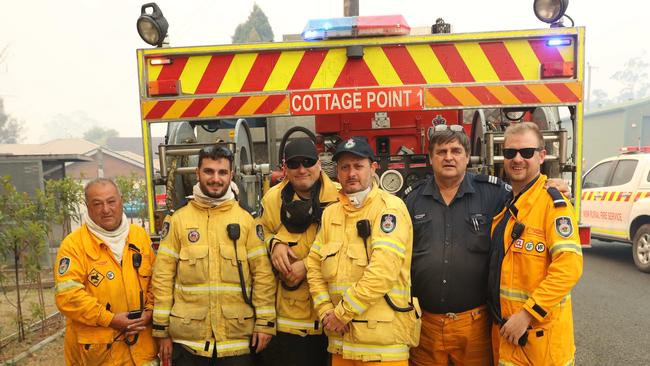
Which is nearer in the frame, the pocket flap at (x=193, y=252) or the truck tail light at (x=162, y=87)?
the pocket flap at (x=193, y=252)

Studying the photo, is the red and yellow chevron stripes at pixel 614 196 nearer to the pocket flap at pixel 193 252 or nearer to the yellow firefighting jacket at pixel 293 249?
the yellow firefighting jacket at pixel 293 249

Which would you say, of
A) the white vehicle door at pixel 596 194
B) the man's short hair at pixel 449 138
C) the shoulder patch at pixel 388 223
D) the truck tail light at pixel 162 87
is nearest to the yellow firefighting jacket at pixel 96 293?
the truck tail light at pixel 162 87

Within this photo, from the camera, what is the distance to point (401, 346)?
2127 mm

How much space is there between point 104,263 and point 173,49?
1.52 m

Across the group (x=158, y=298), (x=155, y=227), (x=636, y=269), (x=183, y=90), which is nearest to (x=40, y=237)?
(x=155, y=227)

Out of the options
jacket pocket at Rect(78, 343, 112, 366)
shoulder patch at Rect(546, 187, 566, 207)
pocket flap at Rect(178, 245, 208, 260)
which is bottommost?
jacket pocket at Rect(78, 343, 112, 366)

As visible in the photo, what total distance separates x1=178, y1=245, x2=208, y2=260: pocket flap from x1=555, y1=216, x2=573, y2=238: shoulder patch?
1.67 metres

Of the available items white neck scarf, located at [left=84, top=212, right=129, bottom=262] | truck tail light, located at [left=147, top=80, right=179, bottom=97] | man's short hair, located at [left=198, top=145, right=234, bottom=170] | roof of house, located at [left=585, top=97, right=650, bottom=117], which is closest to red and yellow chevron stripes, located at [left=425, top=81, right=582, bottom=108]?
man's short hair, located at [left=198, top=145, right=234, bottom=170]

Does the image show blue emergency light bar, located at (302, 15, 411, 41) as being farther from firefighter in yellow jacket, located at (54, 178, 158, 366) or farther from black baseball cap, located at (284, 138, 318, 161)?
firefighter in yellow jacket, located at (54, 178, 158, 366)

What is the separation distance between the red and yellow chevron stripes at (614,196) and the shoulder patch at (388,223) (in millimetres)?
6929

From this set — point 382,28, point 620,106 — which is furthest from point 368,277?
point 620,106

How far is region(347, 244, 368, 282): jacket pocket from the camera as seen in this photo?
215 cm

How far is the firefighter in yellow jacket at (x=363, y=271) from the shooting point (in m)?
2.07

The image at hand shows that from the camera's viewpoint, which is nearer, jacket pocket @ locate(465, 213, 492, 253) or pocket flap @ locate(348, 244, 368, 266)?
pocket flap @ locate(348, 244, 368, 266)
